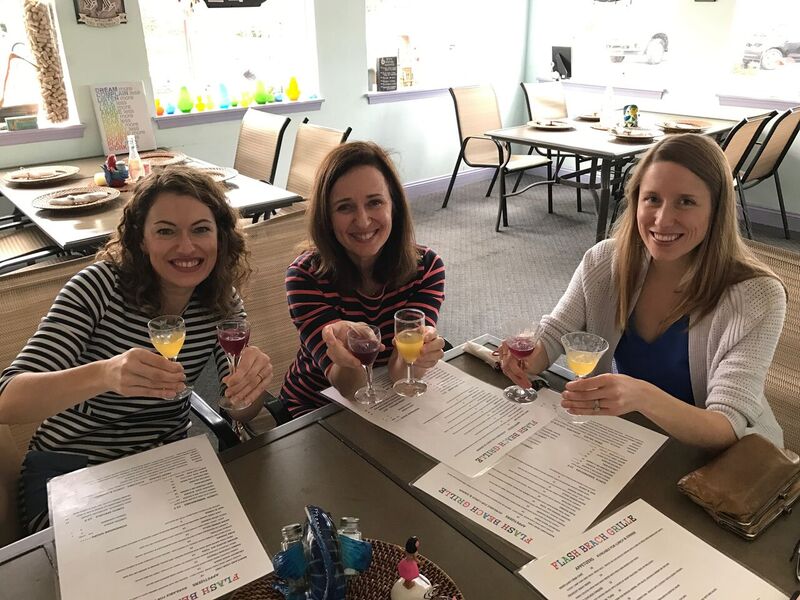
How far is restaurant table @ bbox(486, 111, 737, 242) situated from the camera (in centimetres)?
394

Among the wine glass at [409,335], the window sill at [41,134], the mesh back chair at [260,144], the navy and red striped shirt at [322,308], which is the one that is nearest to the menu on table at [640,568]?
the wine glass at [409,335]

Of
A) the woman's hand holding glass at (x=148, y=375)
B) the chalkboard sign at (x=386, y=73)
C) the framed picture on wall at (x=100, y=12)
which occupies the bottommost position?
the woman's hand holding glass at (x=148, y=375)

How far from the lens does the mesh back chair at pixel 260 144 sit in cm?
361

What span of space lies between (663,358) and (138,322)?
1.25 metres

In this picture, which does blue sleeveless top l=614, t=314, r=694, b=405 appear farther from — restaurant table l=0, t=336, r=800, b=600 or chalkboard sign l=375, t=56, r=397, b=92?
chalkboard sign l=375, t=56, r=397, b=92

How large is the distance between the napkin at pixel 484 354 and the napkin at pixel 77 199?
2.08 m

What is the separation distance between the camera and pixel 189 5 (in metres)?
4.21

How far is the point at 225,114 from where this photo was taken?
4.41m

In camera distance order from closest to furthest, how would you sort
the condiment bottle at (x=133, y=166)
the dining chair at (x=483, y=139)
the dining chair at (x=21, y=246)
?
the dining chair at (x=21, y=246) < the condiment bottle at (x=133, y=166) < the dining chair at (x=483, y=139)

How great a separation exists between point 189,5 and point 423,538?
434 centimetres

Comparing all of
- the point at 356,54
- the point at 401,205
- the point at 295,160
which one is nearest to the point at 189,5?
the point at 356,54

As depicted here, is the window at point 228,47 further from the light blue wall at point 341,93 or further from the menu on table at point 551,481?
the menu on table at point 551,481

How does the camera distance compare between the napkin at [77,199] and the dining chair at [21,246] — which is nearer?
the dining chair at [21,246]

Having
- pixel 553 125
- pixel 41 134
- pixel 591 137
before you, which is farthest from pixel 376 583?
pixel 553 125
